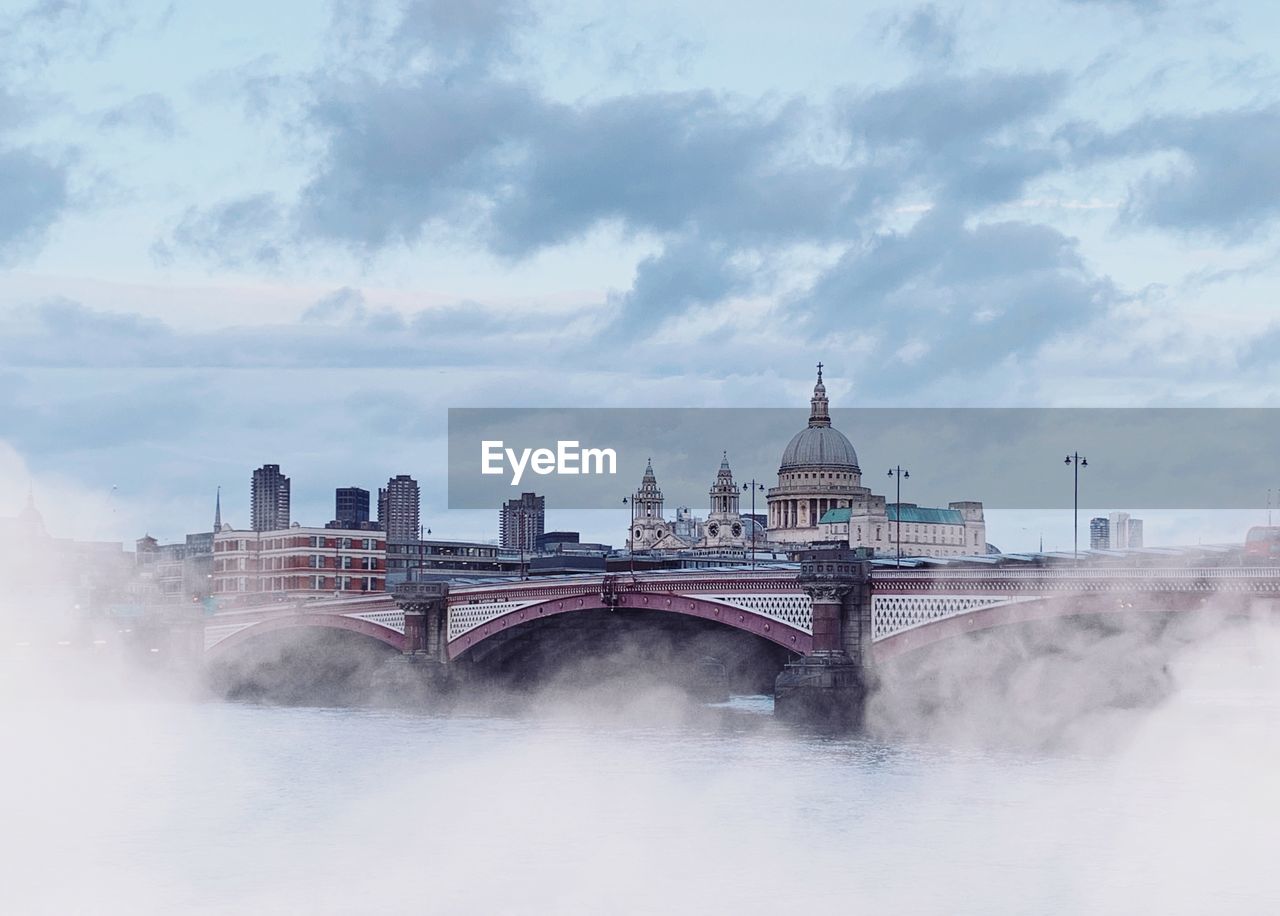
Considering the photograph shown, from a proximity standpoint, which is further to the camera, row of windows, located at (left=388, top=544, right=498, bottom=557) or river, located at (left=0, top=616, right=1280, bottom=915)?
row of windows, located at (left=388, top=544, right=498, bottom=557)

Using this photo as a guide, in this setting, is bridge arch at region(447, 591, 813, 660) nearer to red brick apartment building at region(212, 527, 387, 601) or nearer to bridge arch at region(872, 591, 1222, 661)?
bridge arch at region(872, 591, 1222, 661)

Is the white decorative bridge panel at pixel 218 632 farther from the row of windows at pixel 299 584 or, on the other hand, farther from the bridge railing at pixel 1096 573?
the bridge railing at pixel 1096 573

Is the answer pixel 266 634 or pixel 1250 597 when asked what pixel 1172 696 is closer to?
pixel 1250 597

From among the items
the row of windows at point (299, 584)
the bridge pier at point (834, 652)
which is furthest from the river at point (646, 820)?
the row of windows at point (299, 584)

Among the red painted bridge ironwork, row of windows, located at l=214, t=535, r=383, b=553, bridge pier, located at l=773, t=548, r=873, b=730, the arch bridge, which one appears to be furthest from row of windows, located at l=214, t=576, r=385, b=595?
bridge pier, located at l=773, t=548, r=873, b=730

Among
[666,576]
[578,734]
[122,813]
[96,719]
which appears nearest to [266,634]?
[96,719]

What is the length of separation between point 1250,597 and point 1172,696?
28080 mm

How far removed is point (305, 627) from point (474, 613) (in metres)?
22.4

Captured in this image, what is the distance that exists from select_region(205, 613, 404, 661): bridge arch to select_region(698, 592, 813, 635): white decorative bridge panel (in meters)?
30.4

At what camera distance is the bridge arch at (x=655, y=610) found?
253 ft

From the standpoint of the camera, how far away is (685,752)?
6412cm

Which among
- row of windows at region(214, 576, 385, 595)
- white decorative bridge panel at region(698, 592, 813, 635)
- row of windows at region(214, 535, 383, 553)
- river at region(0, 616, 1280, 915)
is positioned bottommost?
river at region(0, 616, 1280, 915)

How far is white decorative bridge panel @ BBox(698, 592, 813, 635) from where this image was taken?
75938mm

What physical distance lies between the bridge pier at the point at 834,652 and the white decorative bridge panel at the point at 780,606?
1422 millimetres
